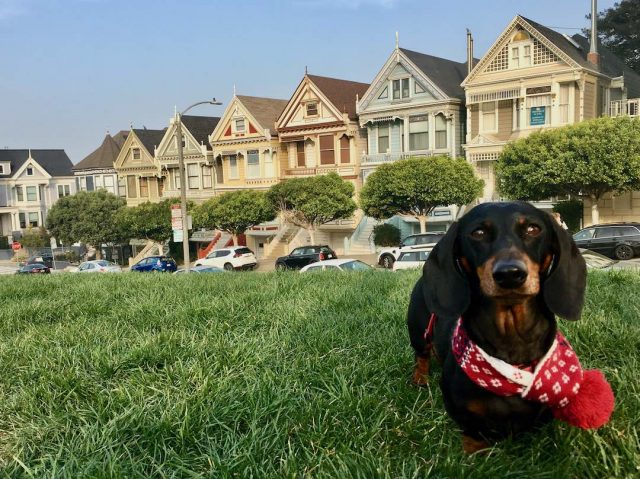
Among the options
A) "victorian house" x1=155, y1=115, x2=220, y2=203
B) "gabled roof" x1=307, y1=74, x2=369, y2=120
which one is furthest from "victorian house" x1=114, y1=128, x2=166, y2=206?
"gabled roof" x1=307, y1=74, x2=369, y2=120

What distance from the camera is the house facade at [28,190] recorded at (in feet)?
213

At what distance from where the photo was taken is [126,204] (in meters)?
50.4

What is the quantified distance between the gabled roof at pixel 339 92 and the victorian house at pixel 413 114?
76.2 inches

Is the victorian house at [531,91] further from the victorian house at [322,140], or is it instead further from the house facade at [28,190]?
the house facade at [28,190]

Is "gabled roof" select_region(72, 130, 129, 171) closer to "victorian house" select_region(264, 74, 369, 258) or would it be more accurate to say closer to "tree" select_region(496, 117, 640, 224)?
"victorian house" select_region(264, 74, 369, 258)

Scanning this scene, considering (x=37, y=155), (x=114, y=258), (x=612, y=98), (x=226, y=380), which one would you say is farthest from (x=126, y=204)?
(x=226, y=380)

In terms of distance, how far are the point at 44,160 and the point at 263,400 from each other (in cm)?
7115

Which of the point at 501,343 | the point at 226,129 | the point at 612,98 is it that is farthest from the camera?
the point at 226,129

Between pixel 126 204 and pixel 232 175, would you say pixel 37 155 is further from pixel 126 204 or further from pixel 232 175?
pixel 232 175

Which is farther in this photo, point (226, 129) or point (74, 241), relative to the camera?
point (74, 241)

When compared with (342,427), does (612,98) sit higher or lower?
higher

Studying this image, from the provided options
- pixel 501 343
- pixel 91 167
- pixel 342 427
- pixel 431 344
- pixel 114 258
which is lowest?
pixel 114 258

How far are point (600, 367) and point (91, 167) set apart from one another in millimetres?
58830

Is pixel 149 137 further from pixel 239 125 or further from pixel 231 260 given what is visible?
pixel 231 260
